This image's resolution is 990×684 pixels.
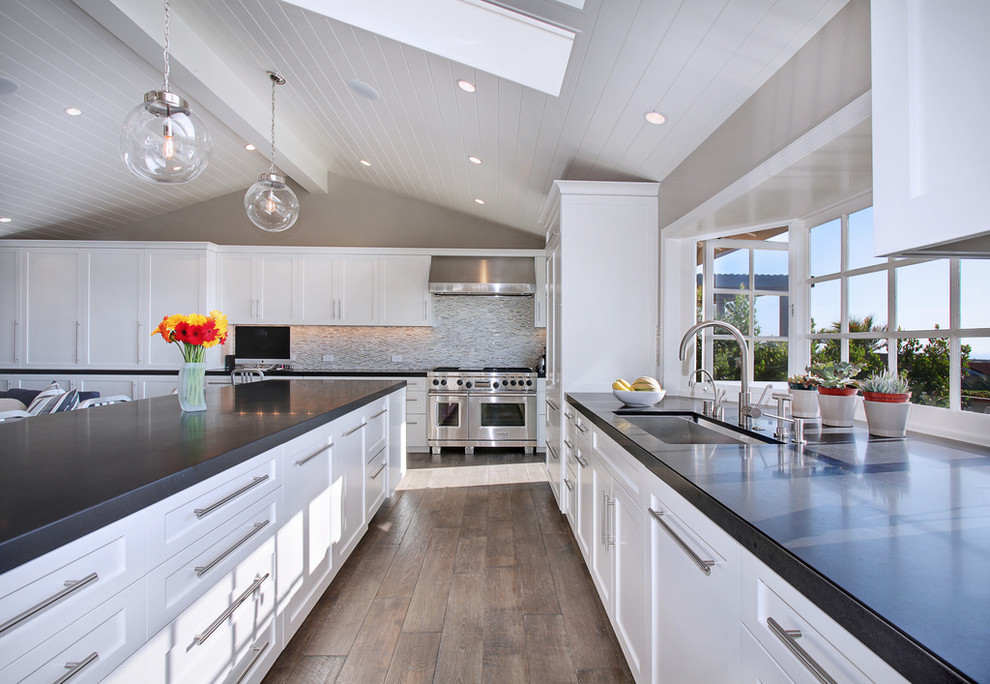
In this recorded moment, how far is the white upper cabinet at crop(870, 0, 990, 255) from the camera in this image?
0.61 metres

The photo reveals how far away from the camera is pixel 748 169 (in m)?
1.96

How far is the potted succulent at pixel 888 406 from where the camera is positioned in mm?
1362

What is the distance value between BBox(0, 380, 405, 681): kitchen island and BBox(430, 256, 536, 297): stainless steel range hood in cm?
307

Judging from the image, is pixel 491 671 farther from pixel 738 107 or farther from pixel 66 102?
pixel 66 102

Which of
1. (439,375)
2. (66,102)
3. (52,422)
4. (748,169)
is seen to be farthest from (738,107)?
(66,102)

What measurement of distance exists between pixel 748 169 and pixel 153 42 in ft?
10.3

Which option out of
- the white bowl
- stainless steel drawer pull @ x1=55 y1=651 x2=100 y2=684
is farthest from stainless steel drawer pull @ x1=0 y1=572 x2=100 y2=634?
the white bowl

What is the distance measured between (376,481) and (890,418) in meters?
2.53

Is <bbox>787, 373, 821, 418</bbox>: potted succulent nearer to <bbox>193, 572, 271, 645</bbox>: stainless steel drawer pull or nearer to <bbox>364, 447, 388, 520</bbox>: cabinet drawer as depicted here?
<bbox>193, 572, 271, 645</bbox>: stainless steel drawer pull

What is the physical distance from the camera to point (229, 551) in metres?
1.24

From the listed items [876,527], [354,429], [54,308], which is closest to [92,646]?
[876,527]

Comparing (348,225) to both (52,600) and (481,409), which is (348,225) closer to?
(481,409)

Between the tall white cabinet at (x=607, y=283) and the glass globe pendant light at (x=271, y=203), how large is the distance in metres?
1.73

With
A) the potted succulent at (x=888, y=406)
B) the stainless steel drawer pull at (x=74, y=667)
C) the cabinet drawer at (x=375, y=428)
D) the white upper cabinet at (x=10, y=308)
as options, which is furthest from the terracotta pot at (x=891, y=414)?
the white upper cabinet at (x=10, y=308)
